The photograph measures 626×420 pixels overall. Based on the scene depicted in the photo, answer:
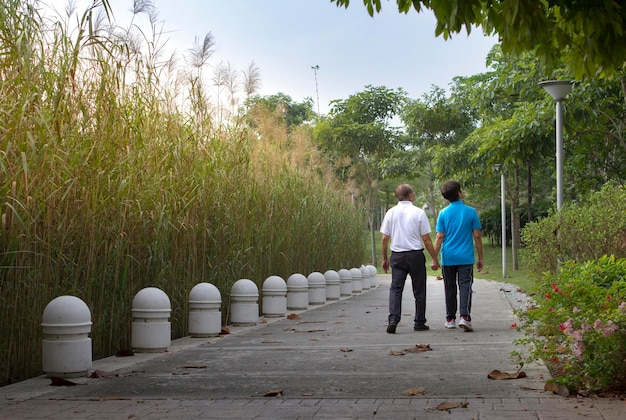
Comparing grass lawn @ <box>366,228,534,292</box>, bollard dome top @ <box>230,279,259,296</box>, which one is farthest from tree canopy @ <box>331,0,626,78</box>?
grass lawn @ <box>366,228,534,292</box>

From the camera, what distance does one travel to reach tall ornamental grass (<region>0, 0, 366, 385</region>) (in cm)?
727

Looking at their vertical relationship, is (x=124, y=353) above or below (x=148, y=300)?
below

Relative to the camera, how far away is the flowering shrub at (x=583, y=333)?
5.90m

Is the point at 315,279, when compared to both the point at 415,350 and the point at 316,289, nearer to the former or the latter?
the point at 316,289

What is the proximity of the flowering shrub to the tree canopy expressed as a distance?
1699 mm

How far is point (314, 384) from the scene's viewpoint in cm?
691

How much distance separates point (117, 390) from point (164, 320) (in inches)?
96.6

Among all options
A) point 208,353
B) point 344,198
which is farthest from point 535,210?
point 208,353

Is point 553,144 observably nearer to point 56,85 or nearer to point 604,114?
point 604,114

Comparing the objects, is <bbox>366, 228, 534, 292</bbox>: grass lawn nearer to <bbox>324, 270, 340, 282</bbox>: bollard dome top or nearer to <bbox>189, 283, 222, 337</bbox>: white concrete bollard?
<bbox>324, 270, 340, 282</bbox>: bollard dome top

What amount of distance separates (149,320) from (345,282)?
1176 cm

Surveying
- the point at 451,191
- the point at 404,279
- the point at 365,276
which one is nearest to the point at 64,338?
the point at 404,279

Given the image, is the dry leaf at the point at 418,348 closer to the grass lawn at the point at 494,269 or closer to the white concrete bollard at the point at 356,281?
the white concrete bollard at the point at 356,281

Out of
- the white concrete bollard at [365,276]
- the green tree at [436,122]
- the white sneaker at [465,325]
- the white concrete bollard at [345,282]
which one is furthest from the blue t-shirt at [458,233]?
the green tree at [436,122]
